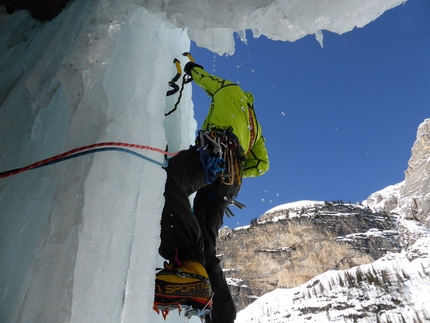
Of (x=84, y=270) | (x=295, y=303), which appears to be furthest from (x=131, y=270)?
(x=295, y=303)

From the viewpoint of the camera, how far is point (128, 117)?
4.57 ft

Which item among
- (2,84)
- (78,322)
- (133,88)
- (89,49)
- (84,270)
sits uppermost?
(2,84)

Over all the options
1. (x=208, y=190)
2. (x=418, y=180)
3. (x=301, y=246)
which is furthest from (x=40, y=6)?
(x=418, y=180)

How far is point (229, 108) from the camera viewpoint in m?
2.44

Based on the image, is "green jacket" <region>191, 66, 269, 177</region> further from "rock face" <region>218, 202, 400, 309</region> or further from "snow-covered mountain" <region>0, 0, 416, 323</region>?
"rock face" <region>218, 202, 400, 309</region>

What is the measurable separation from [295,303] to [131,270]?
39.3m

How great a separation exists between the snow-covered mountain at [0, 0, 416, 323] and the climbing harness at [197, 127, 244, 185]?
58 cm

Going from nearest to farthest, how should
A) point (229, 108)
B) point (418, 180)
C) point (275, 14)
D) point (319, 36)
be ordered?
1. point (275, 14)
2. point (319, 36)
3. point (229, 108)
4. point (418, 180)

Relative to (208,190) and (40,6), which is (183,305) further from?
(40,6)

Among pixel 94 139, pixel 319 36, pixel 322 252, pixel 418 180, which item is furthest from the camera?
pixel 418 180

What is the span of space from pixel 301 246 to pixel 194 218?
48952mm

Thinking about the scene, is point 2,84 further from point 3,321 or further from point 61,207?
point 3,321

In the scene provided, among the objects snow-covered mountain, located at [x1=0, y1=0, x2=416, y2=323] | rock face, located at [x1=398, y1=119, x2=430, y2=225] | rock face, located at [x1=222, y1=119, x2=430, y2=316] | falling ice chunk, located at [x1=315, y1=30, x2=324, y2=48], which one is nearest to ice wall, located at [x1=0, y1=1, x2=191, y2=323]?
snow-covered mountain, located at [x1=0, y1=0, x2=416, y2=323]

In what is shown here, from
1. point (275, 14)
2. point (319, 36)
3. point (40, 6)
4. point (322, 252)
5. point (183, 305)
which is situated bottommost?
point (183, 305)
